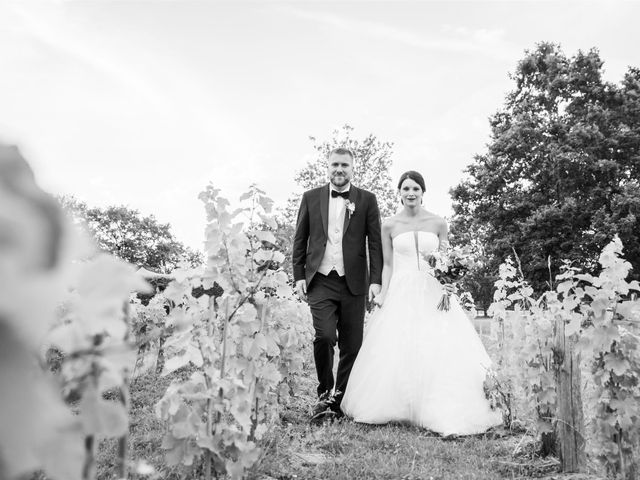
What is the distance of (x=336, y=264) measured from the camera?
209 inches

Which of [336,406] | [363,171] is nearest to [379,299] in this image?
[336,406]

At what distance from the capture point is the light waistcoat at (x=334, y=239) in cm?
529

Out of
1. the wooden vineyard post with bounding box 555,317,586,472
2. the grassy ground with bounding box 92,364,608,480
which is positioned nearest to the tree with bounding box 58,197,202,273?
the grassy ground with bounding box 92,364,608,480

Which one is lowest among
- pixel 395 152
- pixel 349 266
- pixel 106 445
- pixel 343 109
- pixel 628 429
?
pixel 106 445

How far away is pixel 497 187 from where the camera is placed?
24594 mm

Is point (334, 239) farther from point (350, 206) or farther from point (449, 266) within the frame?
point (449, 266)

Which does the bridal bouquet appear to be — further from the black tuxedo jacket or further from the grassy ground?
the grassy ground

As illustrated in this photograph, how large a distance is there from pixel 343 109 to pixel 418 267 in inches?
779

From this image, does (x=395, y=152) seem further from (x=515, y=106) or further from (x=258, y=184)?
(x=258, y=184)

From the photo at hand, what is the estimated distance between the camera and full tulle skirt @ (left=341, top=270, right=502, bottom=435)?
4.75 meters

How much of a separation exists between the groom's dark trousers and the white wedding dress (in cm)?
24

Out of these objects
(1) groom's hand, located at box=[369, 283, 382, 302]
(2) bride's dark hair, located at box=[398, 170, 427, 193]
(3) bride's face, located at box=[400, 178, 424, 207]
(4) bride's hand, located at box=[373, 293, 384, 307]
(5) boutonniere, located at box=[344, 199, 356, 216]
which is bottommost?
(4) bride's hand, located at box=[373, 293, 384, 307]

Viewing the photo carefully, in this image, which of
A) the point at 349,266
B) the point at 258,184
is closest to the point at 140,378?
the point at 349,266

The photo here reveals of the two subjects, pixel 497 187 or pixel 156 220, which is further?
pixel 156 220
